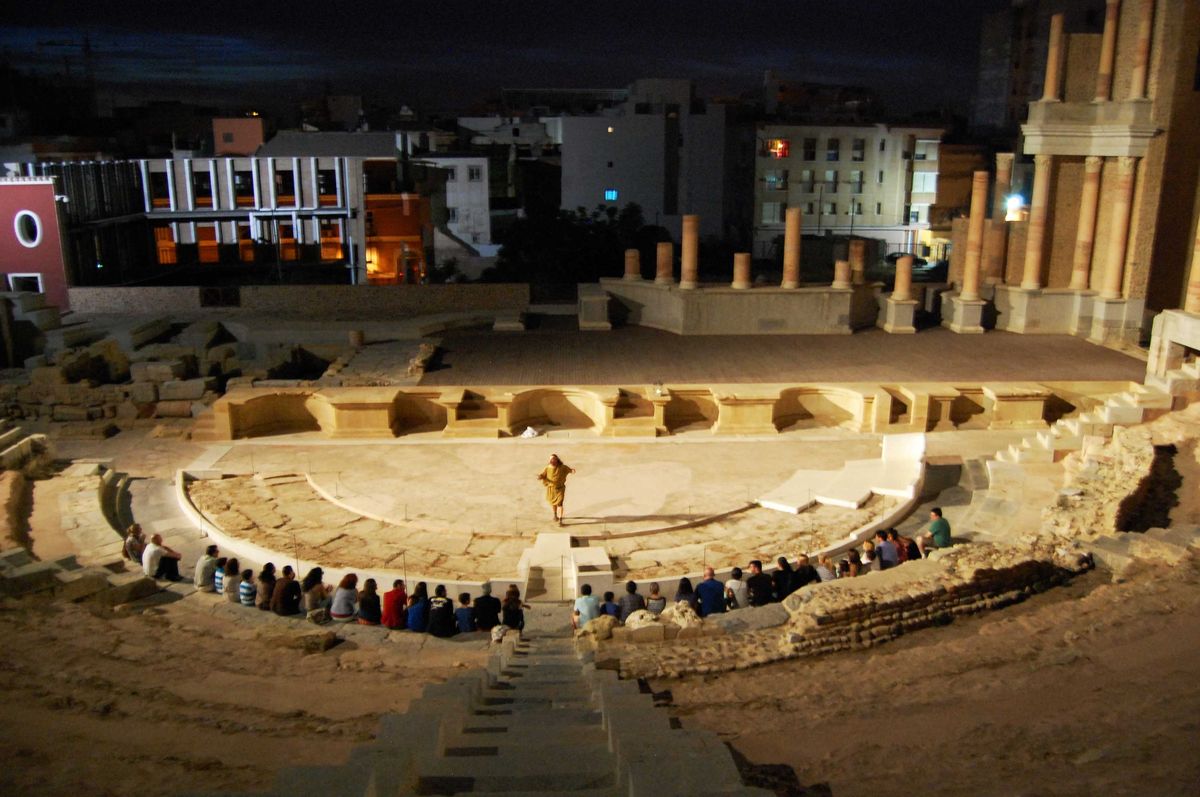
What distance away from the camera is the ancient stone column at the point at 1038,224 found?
77.5 feet

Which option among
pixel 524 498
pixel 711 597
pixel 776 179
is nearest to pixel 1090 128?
pixel 524 498

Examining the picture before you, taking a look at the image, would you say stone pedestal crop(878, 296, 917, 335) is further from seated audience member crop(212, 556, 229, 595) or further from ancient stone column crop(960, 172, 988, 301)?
seated audience member crop(212, 556, 229, 595)

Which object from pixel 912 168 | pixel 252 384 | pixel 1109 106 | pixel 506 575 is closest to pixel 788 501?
pixel 506 575

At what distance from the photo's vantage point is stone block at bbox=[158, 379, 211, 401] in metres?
18.5

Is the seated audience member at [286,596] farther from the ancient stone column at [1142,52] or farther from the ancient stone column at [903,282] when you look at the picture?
the ancient stone column at [1142,52]

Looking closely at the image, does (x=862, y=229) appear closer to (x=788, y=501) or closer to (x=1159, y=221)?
(x=1159, y=221)

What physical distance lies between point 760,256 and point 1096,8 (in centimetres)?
2415

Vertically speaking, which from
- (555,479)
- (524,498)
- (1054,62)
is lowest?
(524,498)

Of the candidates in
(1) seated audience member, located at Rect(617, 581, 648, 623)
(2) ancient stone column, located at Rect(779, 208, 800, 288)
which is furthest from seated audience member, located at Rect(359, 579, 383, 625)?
(2) ancient stone column, located at Rect(779, 208, 800, 288)

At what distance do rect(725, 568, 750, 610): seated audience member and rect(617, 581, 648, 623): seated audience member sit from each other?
0.92m

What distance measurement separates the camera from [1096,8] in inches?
2147

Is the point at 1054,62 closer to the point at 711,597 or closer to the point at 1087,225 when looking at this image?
the point at 1087,225

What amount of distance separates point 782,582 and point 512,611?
2.78 meters

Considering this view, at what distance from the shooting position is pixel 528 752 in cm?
568
